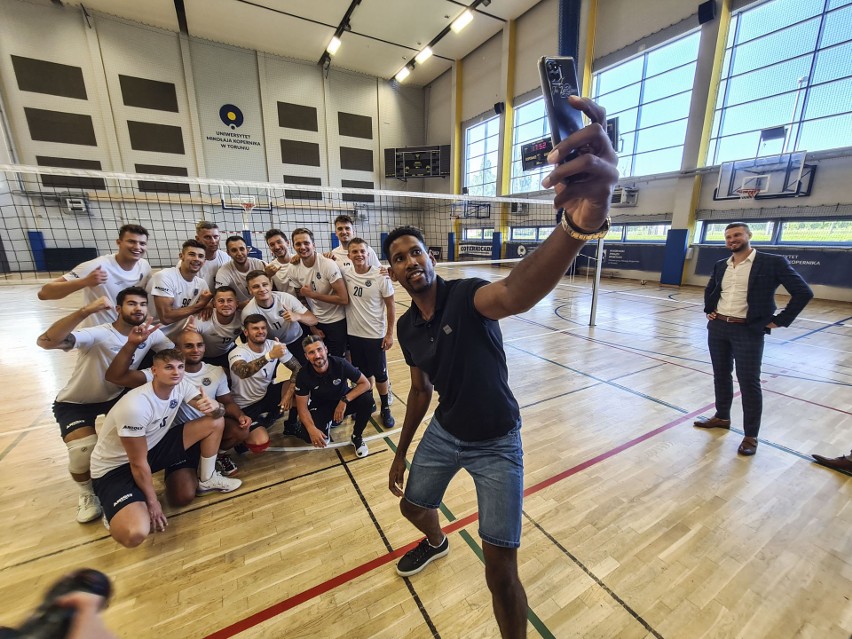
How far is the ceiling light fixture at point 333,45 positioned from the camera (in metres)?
15.9

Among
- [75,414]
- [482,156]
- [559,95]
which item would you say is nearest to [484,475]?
[559,95]

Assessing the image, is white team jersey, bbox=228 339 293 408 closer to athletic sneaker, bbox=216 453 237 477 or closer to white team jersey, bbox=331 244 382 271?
athletic sneaker, bbox=216 453 237 477

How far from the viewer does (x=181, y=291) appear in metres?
3.31

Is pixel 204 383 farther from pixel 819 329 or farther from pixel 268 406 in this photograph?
pixel 819 329

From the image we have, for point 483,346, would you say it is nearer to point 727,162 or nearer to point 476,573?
point 476,573

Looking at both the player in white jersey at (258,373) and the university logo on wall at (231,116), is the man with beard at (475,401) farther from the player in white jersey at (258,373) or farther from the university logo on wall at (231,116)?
the university logo on wall at (231,116)

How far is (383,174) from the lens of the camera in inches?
808

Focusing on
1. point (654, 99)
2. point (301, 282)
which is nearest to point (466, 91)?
point (654, 99)

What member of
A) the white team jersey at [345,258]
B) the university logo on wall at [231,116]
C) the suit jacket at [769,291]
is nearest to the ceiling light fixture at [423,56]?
the university logo on wall at [231,116]

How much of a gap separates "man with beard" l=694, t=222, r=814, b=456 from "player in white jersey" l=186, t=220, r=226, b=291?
4502mm

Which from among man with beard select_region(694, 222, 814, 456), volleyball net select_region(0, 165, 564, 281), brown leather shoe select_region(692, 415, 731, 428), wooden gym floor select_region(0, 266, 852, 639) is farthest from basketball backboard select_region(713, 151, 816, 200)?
brown leather shoe select_region(692, 415, 731, 428)

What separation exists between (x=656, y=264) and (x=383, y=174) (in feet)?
47.5

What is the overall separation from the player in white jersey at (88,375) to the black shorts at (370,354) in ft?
5.59

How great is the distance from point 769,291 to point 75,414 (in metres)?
5.31
